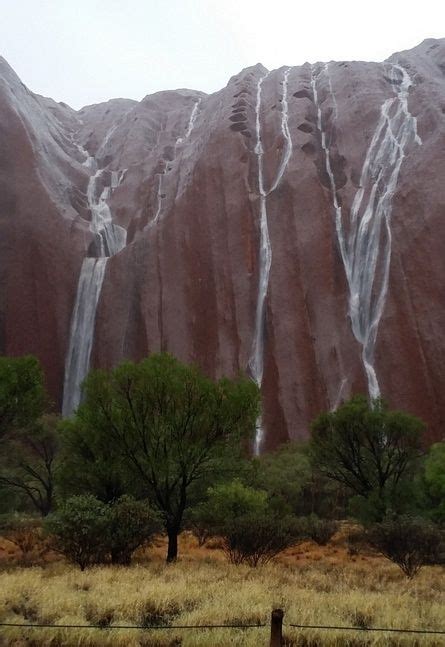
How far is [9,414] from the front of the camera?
67.3ft

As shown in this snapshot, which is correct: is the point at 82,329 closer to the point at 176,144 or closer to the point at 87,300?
the point at 87,300

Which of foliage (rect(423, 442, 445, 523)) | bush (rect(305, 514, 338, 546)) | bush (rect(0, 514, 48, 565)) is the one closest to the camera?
bush (rect(0, 514, 48, 565))

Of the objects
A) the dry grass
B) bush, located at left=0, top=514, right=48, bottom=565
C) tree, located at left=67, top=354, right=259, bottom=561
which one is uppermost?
tree, located at left=67, top=354, right=259, bottom=561

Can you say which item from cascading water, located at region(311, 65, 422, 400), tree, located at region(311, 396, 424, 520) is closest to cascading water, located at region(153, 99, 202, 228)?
cascading water, located at region(311, 65, 422, 400)

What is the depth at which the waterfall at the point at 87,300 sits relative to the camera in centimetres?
4366

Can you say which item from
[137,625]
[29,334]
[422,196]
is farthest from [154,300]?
[137,625]

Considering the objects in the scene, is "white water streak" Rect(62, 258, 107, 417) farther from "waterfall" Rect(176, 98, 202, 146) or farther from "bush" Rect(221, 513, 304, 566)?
"bush" Rect(221, 513, 304, 566)

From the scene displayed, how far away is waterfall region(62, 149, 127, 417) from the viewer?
4366 cm

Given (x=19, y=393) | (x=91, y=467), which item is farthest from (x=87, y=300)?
(x=91, y=467)

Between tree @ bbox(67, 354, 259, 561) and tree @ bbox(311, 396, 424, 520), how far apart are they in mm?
7774

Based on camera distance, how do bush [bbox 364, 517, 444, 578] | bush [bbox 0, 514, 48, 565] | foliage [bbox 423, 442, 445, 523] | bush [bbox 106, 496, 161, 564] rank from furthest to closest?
1. foliage [bbox 423, 442, 445, 523]
2. bush [bbox 0, 514, 48, 565]
3. bush [bbox 364, 517, 444, 578]
4. bush [bbox 106, 496, 161, 564]

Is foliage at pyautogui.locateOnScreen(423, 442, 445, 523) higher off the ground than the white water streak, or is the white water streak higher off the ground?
the white water streak

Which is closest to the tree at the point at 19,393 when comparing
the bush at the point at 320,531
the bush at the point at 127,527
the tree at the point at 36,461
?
the bush at the point at 127,527

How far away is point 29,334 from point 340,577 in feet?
121
